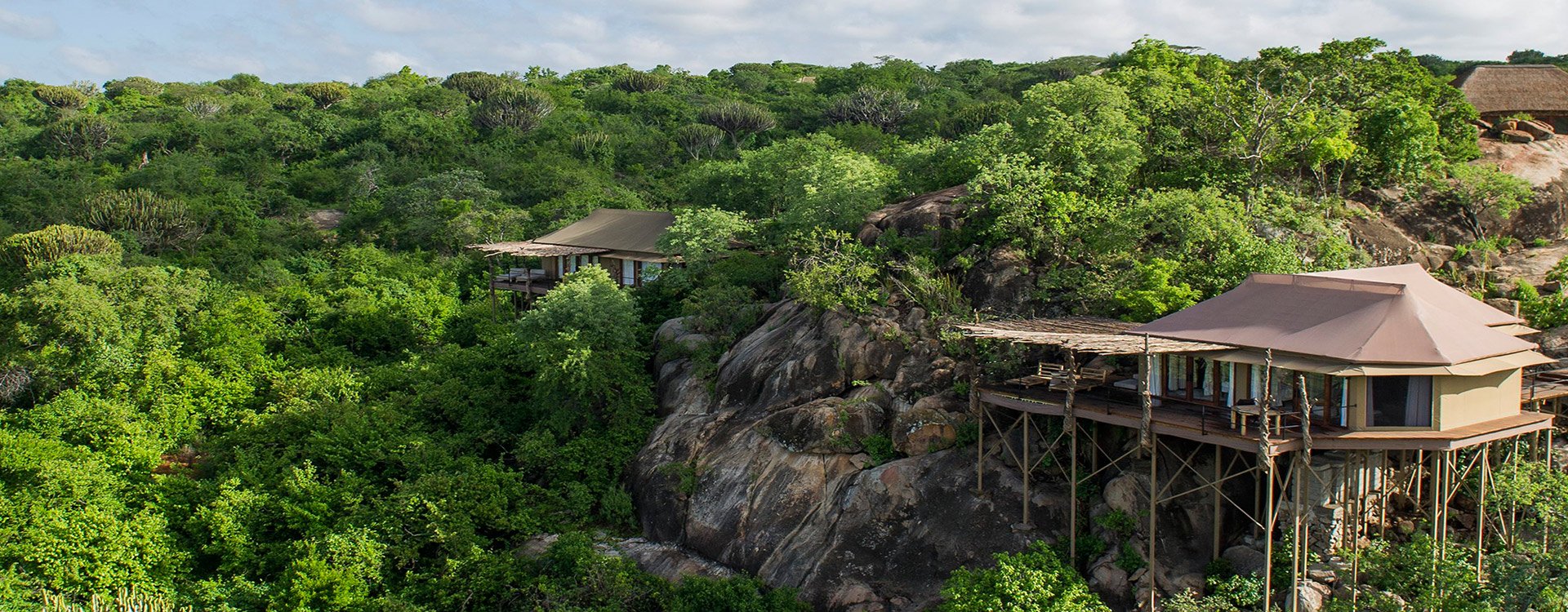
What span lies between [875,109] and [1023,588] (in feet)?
183

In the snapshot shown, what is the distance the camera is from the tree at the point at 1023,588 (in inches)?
835

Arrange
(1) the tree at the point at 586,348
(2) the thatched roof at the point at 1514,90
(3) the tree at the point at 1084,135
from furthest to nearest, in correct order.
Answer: (2) the thatched roof at the point at 1514,90
(1) the tree at the point at 586,348
(3) the tree at the point at 1084,135

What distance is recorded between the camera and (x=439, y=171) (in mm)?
69750

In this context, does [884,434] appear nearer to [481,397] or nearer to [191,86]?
[481,397]

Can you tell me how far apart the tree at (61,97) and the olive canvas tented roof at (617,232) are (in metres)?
73.6

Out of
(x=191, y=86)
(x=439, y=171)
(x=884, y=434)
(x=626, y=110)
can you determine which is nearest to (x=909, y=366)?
(x=884, y=434)

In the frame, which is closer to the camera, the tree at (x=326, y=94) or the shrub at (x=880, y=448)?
the shrub at (x=880, y=448)

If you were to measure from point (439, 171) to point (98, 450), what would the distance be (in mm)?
37149

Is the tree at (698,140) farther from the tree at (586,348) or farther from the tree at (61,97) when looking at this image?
the tree at (61,97)

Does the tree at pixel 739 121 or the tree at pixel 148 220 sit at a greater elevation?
the tree at pixel 739 121

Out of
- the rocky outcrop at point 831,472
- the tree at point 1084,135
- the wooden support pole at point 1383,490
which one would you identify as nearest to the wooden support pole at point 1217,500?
the wooden support pole at point 1383,490

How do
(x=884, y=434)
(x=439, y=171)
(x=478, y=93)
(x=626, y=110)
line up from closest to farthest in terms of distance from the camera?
1. (x=884, y=434)
2. (x=439, y=171)
3. (x=626, y=110)
4. (x=478, y=93)

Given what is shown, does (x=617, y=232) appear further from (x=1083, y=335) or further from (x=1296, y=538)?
(x=1296, y=538)

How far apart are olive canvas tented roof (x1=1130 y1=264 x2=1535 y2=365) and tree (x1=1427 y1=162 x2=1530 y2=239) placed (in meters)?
9.85
